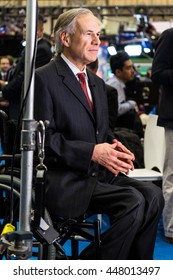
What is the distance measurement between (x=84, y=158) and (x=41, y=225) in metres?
0.42

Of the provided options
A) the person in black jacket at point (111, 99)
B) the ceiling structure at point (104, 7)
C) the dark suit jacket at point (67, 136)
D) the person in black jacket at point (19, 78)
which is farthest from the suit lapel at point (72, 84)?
the ceiling structure at point (104, 7)

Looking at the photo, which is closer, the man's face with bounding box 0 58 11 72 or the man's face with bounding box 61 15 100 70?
the man's face with bounding box 61 15 100 70

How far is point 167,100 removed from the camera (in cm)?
390

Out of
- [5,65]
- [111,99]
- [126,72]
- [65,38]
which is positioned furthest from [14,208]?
[5,65]

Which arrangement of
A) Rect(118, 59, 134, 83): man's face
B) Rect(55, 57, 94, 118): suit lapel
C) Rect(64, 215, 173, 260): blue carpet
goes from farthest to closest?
Rect(118, 59, 134, 83): man's face
Rect(64, 215, 173, 260): blue carpet
Rect(55, 57, 94, 118): suit lapel

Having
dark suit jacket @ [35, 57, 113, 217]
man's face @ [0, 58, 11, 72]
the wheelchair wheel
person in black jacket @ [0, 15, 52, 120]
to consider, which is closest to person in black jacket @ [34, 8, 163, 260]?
dark suit jacket @ [35, 57, 113, 217]

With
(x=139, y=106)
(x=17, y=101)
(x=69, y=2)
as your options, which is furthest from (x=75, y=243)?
(x=69, y=2)

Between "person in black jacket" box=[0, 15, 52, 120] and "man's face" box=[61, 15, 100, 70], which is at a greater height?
"man's face" box=[61, 15, 100, 70]

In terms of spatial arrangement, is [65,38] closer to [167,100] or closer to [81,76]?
[81,76]

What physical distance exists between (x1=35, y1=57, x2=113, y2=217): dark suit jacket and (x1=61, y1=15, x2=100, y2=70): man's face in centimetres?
9

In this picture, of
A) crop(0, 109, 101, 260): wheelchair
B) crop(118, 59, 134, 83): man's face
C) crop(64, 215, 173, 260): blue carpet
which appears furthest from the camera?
crop(118, 59, 134, 83): man's face

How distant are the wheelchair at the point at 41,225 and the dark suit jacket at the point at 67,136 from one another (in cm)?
8

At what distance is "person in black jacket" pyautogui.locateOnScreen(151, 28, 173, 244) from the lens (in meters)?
3.84

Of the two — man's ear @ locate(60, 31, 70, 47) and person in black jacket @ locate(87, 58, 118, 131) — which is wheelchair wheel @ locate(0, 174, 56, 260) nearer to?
man's ear @ locate(60, 31, 70, 47)
